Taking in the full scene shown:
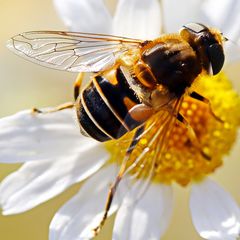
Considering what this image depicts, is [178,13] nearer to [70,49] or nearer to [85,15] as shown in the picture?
[85,15]

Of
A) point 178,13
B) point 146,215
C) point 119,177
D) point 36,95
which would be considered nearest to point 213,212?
point 146,215

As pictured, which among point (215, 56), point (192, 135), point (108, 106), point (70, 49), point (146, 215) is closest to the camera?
point (108, 106)

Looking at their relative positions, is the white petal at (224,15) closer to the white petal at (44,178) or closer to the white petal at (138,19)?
the white petal at (138,19)

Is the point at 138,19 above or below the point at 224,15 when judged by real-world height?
below

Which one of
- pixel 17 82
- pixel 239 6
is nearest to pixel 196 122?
pixel 239 6

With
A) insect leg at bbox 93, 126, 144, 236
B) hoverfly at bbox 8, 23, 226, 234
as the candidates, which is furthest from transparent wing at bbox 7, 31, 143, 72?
insect leg at bbox 93, 126, 144, 236

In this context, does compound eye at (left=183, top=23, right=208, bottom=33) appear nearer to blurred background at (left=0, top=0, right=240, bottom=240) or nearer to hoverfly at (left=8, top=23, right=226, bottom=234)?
hoverfly at (left=8, top=23, right=226, bottom=234)

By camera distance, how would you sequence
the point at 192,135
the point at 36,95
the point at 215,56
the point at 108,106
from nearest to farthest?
the point at 108,106 < the point at 215,56 < the point at 192,135 < the point at 36,95

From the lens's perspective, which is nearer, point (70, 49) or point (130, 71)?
point (130, 71)
